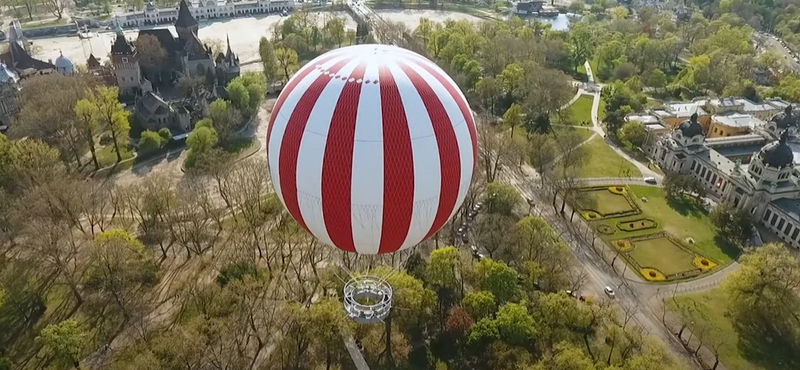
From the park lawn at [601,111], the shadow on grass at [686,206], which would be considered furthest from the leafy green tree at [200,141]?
the park lawn at [601,111]

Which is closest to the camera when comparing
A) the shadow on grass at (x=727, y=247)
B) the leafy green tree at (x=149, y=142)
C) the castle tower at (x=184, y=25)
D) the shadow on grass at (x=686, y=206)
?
the shadow on grass at (x=727, y=247)

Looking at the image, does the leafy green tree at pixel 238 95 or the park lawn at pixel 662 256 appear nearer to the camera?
the park lawn at pixel 662 256

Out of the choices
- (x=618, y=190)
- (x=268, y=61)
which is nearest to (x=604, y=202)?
(x=618, y=190)

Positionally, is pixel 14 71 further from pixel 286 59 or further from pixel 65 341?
pixel 65 341

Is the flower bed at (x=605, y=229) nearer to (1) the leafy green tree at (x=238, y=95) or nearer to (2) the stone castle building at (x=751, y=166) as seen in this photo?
(2) the stone castle building at (x=751, y=166)

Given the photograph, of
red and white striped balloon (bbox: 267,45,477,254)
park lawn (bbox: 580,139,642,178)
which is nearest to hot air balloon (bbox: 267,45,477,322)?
red and white striped balloon (bbox: 267,45,477,254)

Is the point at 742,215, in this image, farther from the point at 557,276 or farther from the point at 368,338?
the point at 368,338

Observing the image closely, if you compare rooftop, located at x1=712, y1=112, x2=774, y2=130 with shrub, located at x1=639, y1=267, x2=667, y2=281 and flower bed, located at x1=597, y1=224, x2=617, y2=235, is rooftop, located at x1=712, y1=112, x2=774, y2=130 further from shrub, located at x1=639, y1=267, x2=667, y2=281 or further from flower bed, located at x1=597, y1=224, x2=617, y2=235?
shrub, located at x1=639, y1=267, x2=667, y2=281
